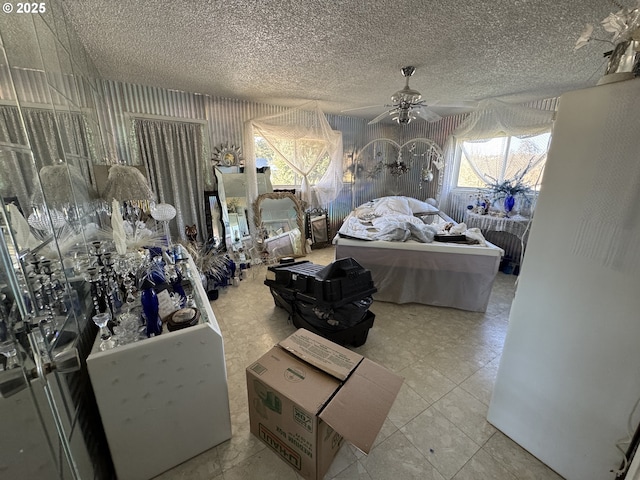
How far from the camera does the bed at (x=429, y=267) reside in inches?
105

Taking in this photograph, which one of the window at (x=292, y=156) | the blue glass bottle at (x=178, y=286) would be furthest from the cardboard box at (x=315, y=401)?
the window at (x=292, y=156)

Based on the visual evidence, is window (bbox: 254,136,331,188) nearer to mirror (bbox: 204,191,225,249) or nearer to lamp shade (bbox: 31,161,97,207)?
mirror (bbox: 204,191,225,249)

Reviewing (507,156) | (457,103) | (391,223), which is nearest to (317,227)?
(391,223)

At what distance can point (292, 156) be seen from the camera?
4.14m

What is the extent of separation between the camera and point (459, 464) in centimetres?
135

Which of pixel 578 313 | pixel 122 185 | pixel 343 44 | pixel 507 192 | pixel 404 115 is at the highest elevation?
pixel 343 44

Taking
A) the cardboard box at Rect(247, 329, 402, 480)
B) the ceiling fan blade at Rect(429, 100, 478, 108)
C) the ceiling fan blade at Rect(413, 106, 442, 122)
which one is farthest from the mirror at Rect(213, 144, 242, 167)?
the cardboard box at Rect(247, 329, 402, 480)

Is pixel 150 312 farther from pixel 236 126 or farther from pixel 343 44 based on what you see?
Answer: pixel 236 126

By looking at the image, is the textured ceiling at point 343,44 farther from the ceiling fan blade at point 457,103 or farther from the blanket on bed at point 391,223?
the blanket on bed at point 391,223

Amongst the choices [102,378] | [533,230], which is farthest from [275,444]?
[533,230]

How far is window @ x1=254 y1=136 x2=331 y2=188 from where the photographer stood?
4090mm

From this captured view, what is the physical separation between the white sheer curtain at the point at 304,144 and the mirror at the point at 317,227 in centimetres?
25

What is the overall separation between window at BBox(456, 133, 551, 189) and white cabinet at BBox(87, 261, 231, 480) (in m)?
4.27

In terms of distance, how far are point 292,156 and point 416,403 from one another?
3.58m
